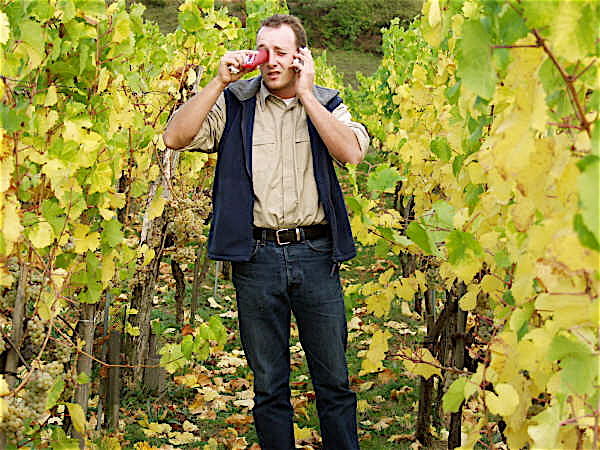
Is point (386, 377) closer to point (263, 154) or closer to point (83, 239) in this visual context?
point (263, 154)

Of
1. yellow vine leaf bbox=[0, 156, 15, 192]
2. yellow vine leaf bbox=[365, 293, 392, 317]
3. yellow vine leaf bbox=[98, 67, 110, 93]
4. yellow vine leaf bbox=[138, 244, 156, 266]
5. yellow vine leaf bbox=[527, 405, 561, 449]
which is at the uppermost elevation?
yellow vine leaf bbox=[98, 67, 110, 93]

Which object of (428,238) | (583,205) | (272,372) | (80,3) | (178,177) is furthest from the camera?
(178,177)

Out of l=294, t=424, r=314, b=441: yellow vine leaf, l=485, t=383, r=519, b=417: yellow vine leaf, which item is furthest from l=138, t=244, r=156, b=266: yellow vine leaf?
l=485, t=383, r=519, b=417: yellow vine leaf

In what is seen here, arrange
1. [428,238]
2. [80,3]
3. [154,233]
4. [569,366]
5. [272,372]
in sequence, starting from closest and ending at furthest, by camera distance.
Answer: [569,366] → [428,238] → [80,3] → [272,372] → [154,233]

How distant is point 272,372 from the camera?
249cm

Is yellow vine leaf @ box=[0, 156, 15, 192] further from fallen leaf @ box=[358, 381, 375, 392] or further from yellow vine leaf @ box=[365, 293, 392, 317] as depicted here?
fallen leaf @ box=[358, 381, 375, 392]

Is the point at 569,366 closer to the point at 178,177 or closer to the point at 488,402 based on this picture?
the point at 488,402

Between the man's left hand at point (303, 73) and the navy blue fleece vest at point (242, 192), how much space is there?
162mm

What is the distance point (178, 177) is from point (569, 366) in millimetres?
3230

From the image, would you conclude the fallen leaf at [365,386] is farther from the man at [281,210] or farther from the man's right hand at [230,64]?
the man's right hand at [230,64]

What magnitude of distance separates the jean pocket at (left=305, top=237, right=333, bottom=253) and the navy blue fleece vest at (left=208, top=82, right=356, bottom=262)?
39 millimetres

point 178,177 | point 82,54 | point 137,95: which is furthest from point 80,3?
point 178,177

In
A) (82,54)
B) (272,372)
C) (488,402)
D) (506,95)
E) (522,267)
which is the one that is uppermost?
(82,54)

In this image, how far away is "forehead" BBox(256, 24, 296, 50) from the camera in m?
2.36
